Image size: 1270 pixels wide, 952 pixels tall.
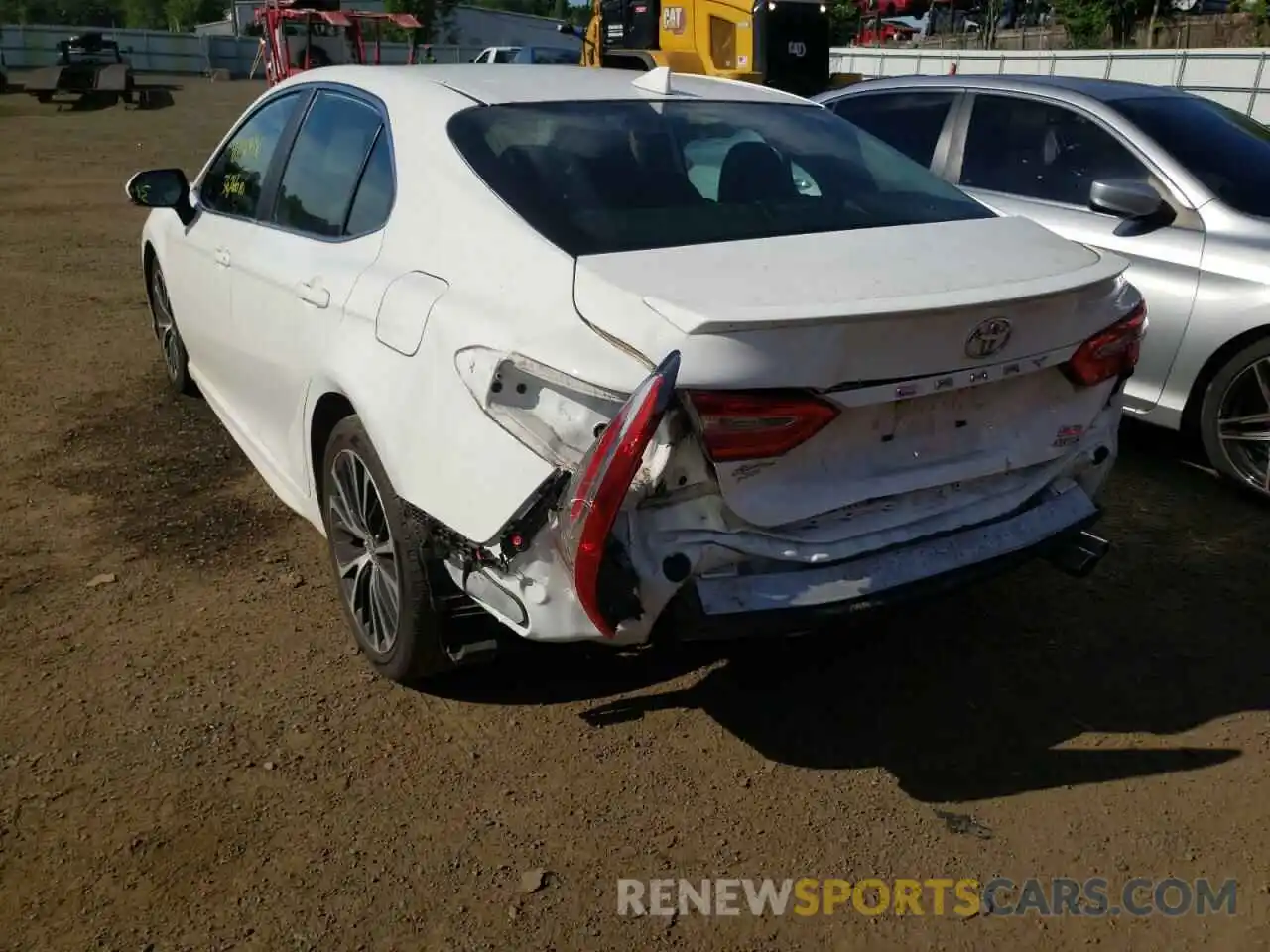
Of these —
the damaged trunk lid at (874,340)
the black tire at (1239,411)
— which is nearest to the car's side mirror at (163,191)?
the damaged trunk lid at (874,340)

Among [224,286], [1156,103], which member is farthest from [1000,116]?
[224,286]

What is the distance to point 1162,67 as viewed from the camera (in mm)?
21141

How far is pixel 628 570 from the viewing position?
2430mm

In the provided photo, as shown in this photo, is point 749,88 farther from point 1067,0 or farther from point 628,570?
point 1067,0

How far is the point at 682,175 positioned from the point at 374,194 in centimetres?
90

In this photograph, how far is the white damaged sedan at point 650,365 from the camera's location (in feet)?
7.91

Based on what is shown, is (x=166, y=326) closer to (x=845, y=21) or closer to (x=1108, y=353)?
(x=1108, y=353)

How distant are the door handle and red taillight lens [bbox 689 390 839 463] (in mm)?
1406

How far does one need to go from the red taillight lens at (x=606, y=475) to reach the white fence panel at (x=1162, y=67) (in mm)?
16188

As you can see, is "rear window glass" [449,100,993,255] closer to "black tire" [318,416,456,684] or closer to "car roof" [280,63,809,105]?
"car roof" [280,63,809,105]

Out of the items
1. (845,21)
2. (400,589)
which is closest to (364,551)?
(400,589)

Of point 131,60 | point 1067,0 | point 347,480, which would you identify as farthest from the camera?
point 131,60

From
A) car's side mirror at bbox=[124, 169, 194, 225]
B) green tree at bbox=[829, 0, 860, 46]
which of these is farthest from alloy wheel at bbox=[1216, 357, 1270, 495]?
green tree at bbox=[829, 0, 860, 46]

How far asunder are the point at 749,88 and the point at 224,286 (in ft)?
6.78
